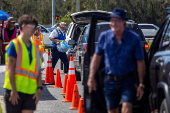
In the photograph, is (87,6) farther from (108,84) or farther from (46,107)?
(108,84)

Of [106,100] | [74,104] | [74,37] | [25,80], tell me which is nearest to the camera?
[25,80]

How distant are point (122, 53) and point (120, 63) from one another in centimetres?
12

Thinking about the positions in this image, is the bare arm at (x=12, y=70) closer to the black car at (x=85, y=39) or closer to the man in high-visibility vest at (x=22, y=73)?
the man in high-visibility vest at (x=22, y=73)

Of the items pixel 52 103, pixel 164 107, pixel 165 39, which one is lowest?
pixel 52 103

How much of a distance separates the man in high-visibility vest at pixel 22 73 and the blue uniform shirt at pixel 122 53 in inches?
34.2

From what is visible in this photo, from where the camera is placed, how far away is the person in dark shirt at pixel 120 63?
4.65 m

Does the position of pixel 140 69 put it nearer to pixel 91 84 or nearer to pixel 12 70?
pixel 91 84

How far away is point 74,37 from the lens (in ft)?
45.4

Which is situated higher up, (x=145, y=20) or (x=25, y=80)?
(x=25, y=80)

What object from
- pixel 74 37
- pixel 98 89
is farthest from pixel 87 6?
pixel 98 89

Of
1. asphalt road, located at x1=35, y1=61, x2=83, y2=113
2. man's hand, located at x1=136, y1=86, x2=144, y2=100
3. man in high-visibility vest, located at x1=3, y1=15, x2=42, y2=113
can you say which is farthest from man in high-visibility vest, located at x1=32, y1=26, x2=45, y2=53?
man's hand, located at x1=136, y1=86, x2=144, y2=100

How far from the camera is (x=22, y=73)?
4496 millimetres

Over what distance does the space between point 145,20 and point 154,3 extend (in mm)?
2977

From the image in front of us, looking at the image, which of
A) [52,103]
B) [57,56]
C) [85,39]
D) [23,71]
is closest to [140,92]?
[23,71]
